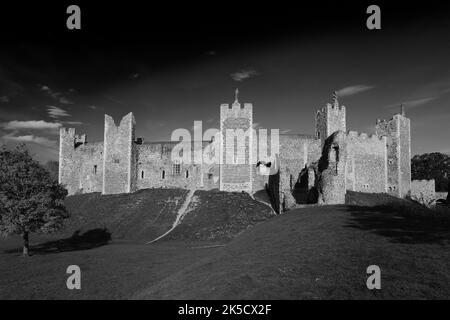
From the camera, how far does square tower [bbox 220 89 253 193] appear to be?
148 feet

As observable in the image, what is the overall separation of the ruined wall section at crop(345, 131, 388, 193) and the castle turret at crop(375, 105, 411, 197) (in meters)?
1.28

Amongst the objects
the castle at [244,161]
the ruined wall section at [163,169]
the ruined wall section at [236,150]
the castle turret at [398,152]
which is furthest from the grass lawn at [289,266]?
the castle turret at [398,152]

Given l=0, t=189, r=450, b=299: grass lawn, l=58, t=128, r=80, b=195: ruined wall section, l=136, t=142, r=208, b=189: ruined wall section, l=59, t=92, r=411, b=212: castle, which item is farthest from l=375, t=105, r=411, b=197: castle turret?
l=58, t=128, r=80, b=195: ruined wall section

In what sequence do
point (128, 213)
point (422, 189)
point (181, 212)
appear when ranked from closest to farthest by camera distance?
point (181, 212)
point (128, 213)
point (422, 189)

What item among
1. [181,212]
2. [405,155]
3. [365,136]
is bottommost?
[181,212]

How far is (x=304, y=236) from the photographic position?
53.7 ft

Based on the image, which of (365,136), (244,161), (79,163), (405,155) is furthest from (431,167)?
(79,163)

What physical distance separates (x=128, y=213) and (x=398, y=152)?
3811cm

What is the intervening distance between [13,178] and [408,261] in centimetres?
2511

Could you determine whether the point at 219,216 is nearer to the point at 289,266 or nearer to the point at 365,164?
the point at 365,164

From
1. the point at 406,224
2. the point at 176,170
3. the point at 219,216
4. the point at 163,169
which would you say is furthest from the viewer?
the point at 163,169

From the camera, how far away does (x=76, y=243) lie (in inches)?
1223
